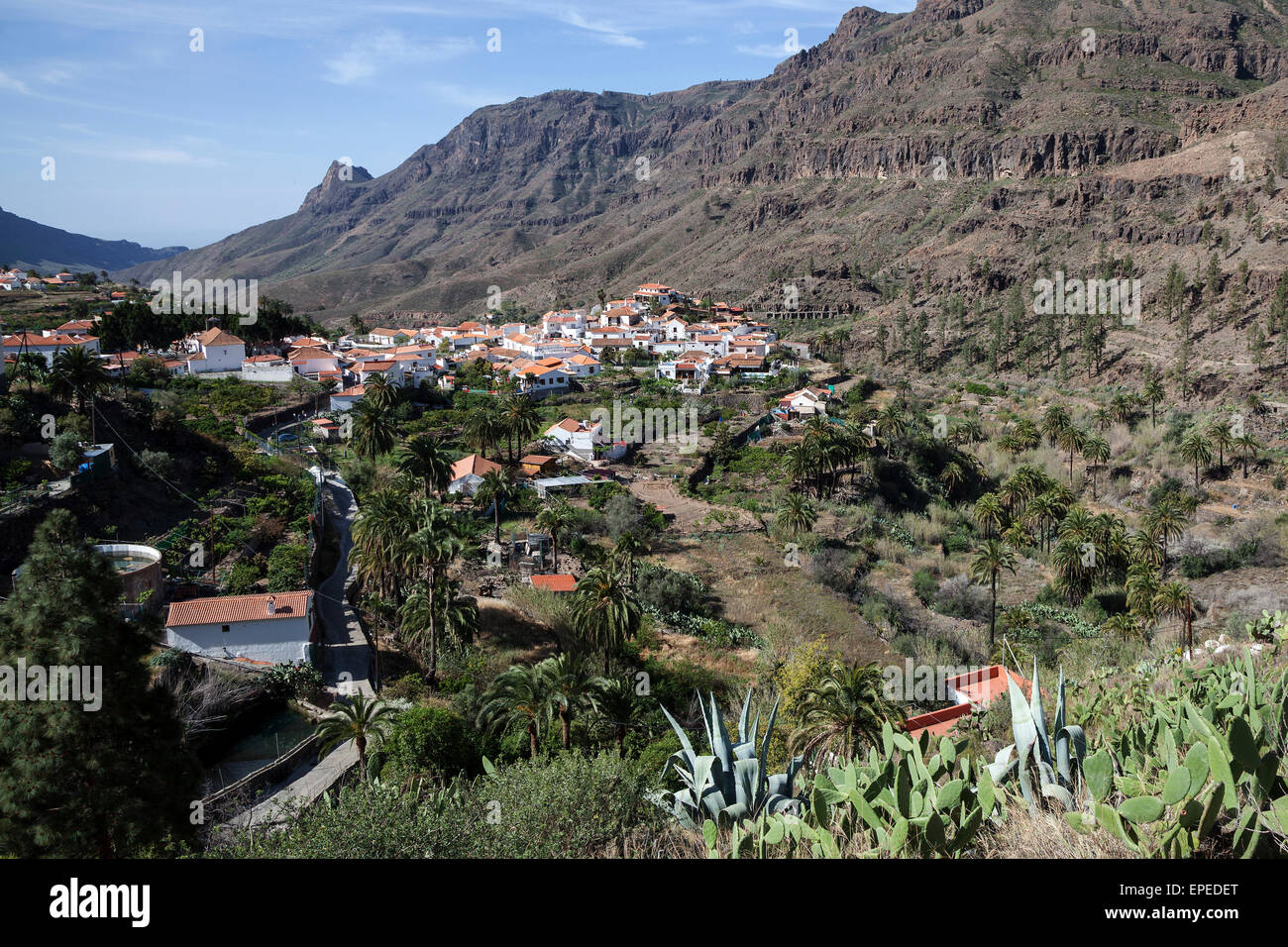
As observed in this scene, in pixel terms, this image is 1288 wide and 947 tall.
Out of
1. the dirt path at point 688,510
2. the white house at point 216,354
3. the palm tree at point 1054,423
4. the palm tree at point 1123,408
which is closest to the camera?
the dirt path at point 688,510

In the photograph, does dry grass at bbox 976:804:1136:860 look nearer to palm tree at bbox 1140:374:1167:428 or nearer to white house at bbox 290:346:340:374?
palm tree at bbox 1140:374:1167:428

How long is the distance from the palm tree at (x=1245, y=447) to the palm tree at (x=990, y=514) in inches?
602

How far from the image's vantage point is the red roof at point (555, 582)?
26916 millimetres

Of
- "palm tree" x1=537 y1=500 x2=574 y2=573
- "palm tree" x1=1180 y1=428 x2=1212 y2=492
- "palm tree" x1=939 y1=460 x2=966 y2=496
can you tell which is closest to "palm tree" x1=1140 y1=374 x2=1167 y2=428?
"palm tree" x1=1180 y1=428 x2=1212 y2=492

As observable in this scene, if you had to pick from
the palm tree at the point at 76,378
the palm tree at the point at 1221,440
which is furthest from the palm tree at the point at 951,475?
the palm tree at the point at 76,378

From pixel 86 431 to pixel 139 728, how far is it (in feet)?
84.8

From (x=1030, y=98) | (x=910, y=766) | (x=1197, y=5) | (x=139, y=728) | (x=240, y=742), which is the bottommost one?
(x=240, y=742)

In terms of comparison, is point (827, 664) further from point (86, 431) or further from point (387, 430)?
point (86, 431)

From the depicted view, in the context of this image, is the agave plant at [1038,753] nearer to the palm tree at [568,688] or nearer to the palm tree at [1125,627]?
the palm tree at [568,688]

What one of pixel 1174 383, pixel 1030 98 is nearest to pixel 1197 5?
pixel 1030 98

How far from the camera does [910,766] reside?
18.1ft

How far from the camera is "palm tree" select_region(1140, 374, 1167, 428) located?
5041cm

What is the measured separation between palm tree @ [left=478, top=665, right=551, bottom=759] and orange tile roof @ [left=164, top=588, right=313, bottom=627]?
22.4 ft

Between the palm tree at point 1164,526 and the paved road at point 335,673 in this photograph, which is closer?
the paved road at point 335,673
